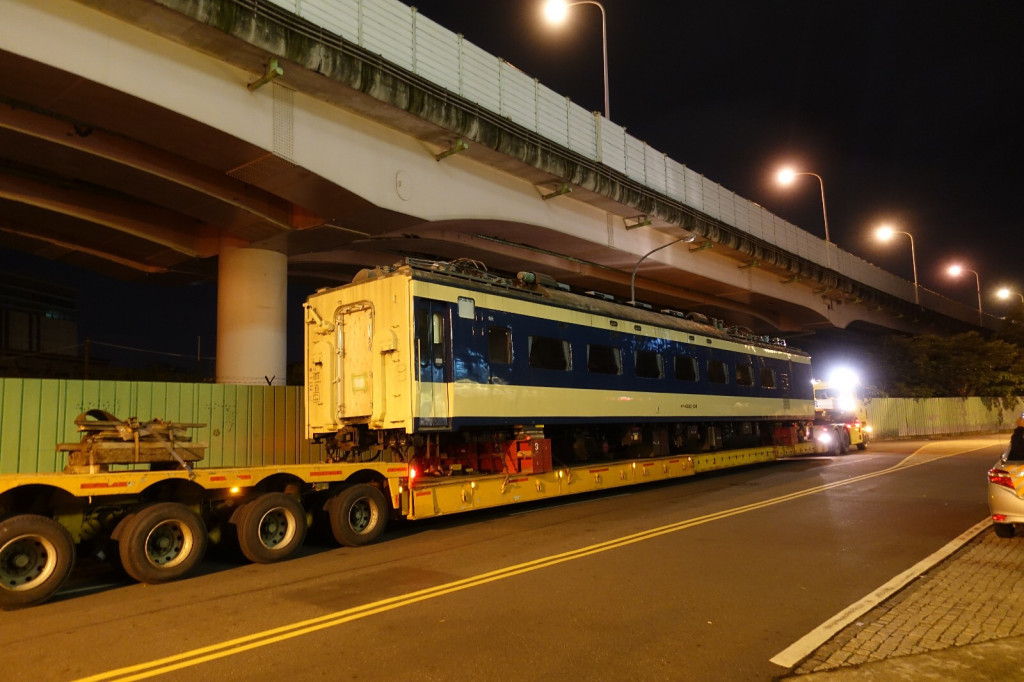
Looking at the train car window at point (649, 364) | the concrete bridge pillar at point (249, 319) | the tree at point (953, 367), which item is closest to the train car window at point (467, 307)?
the train car window at point (649, 364)

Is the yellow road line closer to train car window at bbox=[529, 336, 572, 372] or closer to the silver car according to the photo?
the silver car

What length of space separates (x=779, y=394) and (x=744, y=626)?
1979cm

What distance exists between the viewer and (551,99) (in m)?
19.4

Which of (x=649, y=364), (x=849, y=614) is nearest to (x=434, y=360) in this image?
(x=849, y=614)

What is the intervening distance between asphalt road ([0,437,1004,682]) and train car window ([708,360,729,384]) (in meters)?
8.32

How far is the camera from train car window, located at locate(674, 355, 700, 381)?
60.5 ft

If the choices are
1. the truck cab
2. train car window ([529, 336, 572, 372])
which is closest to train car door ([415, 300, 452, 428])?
train car window ([529, 336, 572, 372])

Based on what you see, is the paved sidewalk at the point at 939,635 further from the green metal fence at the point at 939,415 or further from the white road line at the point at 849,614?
the green metal fence at the point at 939,415

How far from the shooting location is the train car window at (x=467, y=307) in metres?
12.1

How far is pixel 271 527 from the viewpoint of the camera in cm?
900

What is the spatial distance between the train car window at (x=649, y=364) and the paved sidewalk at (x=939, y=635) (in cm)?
947

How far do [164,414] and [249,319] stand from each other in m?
3.59

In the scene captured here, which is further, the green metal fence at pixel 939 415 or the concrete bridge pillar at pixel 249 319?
the green metal fence at pixel 939 415

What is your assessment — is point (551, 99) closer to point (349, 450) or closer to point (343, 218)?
point (343, 218)
